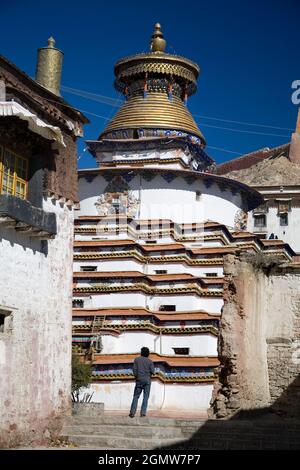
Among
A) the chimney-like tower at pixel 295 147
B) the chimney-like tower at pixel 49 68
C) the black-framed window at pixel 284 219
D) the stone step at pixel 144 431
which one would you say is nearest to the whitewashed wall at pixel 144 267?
the chimney-like tower at pixel 49 68

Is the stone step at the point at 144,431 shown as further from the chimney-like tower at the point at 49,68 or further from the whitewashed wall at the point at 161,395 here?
the whitewashed wall at the point at 161,395

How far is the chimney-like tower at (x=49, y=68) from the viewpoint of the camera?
20.4 meters

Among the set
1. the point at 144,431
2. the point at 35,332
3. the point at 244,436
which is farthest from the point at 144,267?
the point at 244,436

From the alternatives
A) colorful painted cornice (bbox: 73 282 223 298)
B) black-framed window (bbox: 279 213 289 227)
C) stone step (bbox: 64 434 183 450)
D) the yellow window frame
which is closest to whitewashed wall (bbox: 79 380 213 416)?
colorful painted cornice (bbox: 73 282 223 298)

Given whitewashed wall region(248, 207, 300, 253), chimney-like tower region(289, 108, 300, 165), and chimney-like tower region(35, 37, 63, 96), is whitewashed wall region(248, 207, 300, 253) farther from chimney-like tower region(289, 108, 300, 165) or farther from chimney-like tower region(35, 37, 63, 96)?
chimney-like tower region(35, 37, 63, 96)

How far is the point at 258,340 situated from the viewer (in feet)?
61.8

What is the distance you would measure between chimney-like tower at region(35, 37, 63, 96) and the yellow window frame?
318cm

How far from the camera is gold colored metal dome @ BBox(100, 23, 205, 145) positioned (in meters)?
40.8

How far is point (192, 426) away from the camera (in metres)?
16.5

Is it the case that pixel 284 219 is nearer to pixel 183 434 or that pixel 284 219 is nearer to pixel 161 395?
pixel 161 395

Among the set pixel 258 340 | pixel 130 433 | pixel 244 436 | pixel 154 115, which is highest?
pixel 154 115

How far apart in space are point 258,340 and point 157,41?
2773cm
